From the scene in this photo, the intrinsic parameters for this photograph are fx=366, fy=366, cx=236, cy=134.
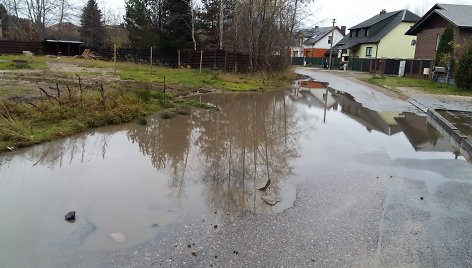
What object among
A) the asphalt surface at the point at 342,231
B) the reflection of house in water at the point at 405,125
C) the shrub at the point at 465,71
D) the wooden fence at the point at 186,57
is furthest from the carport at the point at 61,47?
the asphalt surface at the point at 342,231

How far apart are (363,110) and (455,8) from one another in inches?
1041

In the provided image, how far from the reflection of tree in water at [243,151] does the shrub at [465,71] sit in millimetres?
15098

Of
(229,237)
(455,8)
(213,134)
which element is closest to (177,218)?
(229,237)

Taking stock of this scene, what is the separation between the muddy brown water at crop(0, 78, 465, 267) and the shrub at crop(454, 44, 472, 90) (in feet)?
43.1

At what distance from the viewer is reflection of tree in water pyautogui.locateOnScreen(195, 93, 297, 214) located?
19.2 feet

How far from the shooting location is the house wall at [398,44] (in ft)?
165

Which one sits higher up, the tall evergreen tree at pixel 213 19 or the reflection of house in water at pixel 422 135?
the tall evergreen tree at pixel 213 19

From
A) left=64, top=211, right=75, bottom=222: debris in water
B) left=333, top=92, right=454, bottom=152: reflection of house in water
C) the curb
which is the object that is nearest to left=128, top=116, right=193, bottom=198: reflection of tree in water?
left=64, top=211, right=75, bottom=222: debris in water

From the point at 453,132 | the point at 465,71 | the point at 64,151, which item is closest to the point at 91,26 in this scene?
the point at 465,71

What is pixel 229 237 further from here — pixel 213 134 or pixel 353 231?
pixel 213 134

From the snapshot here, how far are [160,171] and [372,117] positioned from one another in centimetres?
953

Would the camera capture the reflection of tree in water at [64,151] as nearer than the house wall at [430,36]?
Yes

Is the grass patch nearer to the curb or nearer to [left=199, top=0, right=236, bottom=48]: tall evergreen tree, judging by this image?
the curb

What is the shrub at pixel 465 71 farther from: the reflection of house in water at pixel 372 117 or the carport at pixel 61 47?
the carport at pixel 61 47
